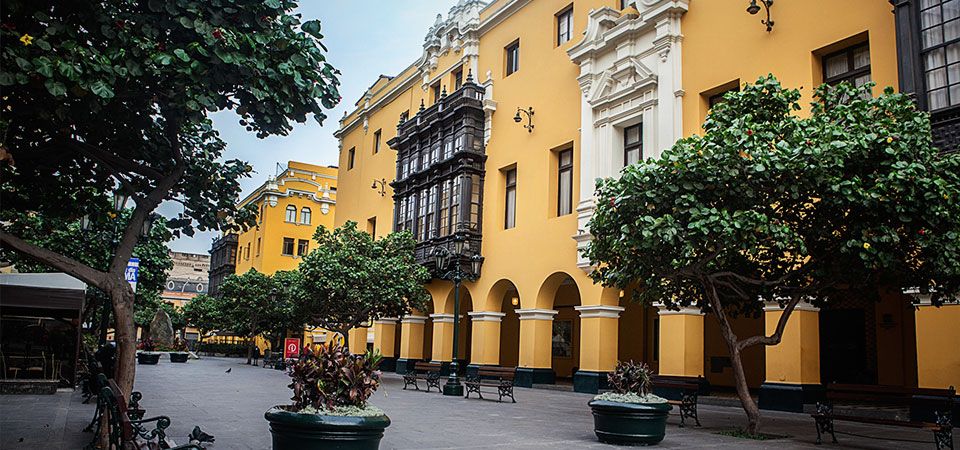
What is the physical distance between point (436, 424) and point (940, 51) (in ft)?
35.5

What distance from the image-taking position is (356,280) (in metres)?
24.2

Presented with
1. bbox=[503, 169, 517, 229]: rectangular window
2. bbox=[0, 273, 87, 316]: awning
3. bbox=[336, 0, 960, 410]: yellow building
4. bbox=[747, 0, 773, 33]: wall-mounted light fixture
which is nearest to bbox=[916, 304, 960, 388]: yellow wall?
bbox=[336, 0, 960, 410]: yellow building

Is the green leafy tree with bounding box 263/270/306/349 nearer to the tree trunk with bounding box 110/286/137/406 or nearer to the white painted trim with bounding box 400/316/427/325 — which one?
the white painted trim with bounding box 400/316/427/325

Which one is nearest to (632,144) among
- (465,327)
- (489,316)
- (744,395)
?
(489,316)

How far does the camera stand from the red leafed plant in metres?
6.56

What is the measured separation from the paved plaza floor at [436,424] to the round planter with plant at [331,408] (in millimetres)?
3318

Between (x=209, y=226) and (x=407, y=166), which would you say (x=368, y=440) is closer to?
(x=209, y=226)

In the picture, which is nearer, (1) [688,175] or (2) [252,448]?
(2) [252,448]

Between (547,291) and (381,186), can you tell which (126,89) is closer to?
(547,291)

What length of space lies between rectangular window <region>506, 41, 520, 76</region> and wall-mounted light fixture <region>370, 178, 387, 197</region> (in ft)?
33.7

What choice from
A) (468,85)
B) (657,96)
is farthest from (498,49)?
(657,96)

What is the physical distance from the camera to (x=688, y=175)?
11.2 metres

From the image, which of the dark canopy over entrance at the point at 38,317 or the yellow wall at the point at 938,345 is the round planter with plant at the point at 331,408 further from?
the dark canopy over entrance at the point at 38,317

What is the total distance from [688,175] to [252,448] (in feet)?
23.4
